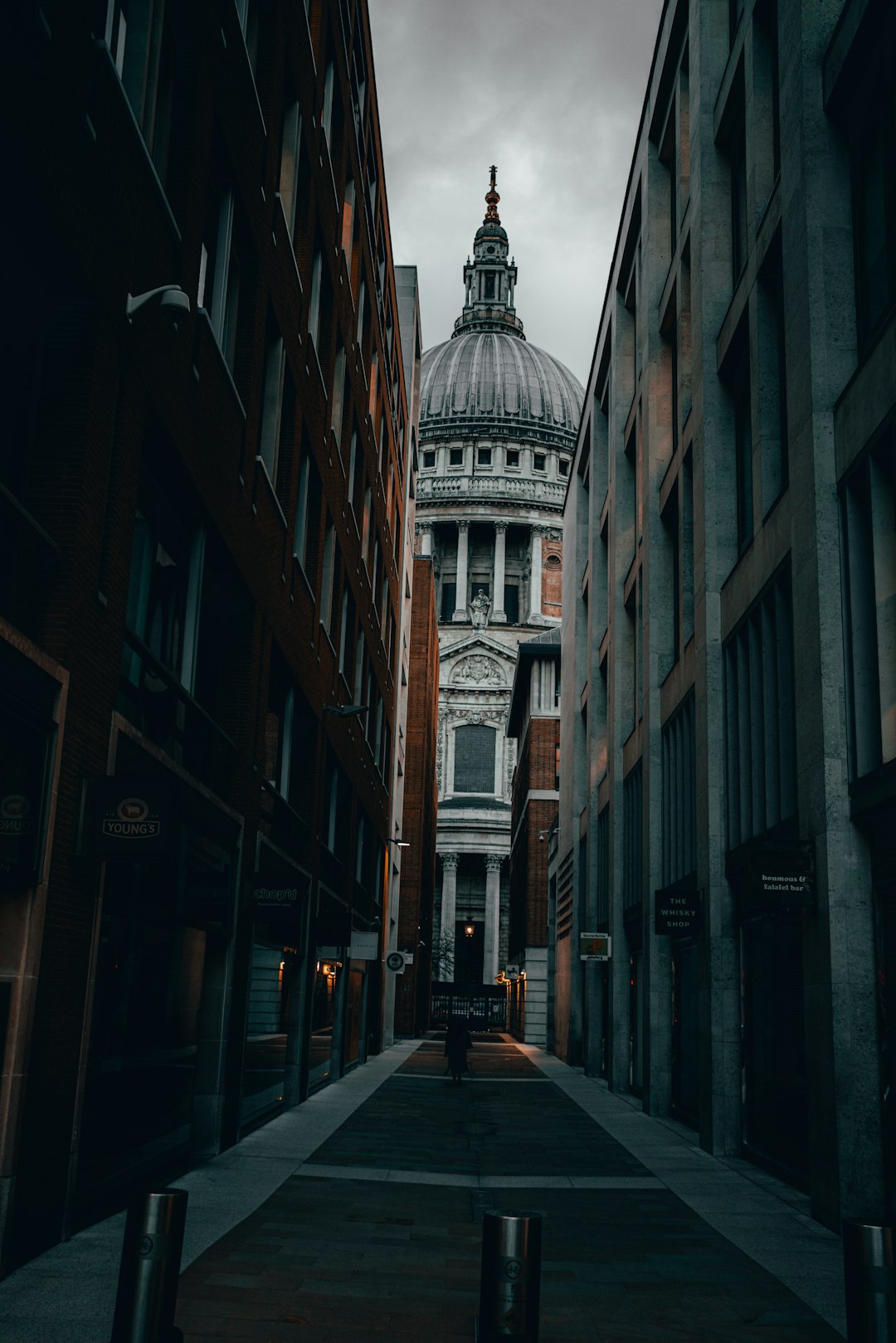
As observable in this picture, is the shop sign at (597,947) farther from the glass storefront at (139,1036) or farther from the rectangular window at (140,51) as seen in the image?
the rectangular window at (140,51)

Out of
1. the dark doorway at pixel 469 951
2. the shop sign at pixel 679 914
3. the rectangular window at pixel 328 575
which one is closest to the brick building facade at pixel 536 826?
the rectangular window at pixel 328 575

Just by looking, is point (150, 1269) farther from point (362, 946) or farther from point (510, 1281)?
point (362, 946)

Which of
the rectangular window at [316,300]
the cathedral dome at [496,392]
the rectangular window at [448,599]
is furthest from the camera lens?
the cathedral dome at [496,392]

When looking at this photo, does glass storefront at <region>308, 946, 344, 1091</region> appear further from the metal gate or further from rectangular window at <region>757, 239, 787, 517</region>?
the metal gate

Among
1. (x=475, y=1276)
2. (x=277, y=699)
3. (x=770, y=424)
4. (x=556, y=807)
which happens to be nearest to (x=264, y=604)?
(x=277, y=699)

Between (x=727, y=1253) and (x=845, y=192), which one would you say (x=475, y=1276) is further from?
(x=845, y=192)

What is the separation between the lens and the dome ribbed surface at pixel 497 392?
138125 mm

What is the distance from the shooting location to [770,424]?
16531 mm

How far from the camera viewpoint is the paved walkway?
8.04 m

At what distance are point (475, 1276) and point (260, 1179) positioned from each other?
4.76 meters

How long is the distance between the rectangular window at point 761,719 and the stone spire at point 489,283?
15257 centimetres

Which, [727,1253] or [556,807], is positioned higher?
[556,807]

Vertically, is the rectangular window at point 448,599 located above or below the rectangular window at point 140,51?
above

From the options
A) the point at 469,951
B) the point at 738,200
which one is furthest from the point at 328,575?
the point at 469,951
